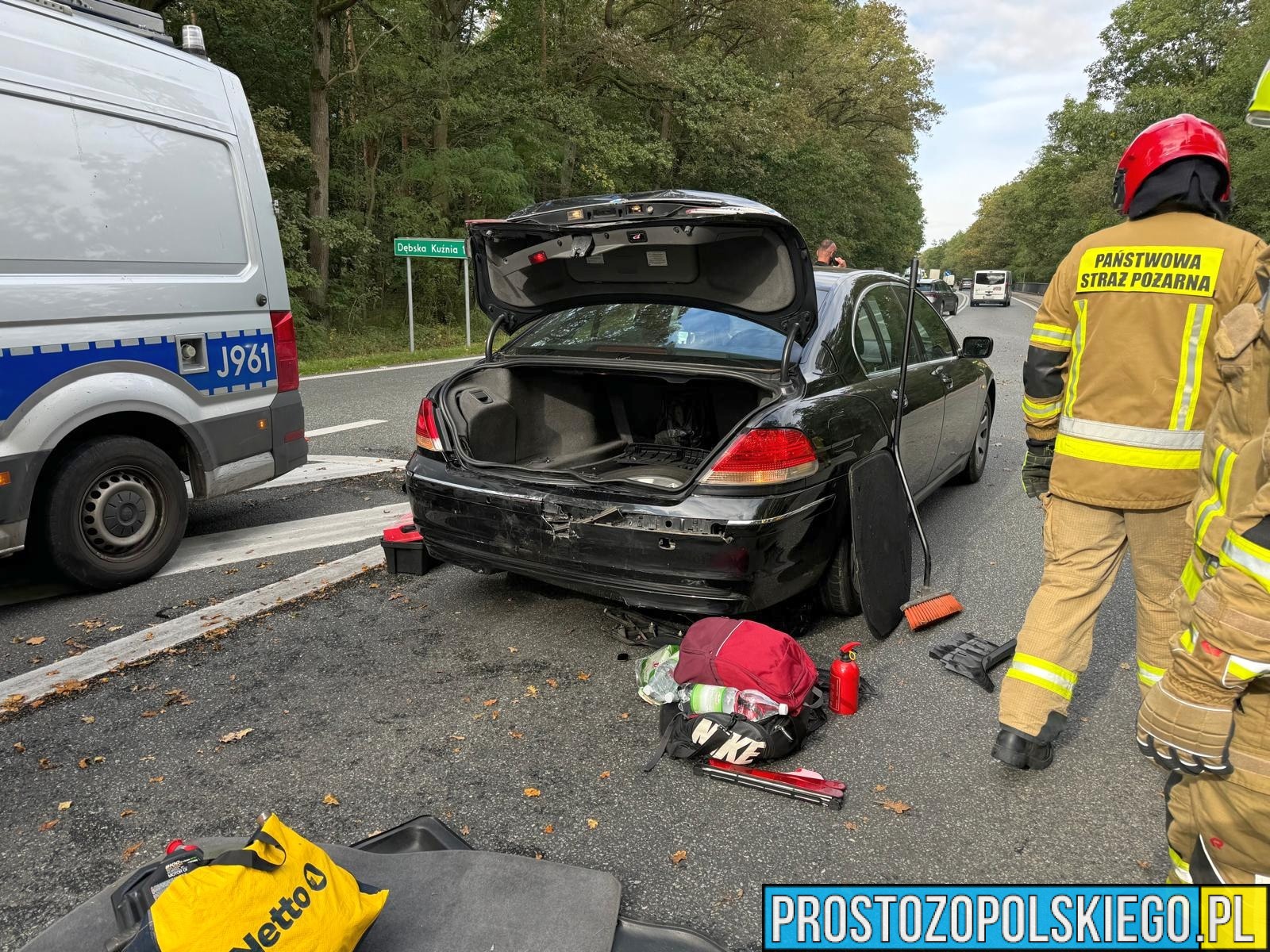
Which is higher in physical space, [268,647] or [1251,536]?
[1251,536]

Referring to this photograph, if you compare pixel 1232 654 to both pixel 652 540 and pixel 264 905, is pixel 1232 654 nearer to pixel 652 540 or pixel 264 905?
pixel 264 905

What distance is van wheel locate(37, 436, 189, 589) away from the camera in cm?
385

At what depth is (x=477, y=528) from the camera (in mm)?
3533

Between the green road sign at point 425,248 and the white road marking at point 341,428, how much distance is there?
23.2ft

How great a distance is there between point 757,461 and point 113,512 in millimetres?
3214

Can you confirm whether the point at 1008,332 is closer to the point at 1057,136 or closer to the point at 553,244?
the point at 553,244

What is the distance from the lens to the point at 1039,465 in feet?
9.48

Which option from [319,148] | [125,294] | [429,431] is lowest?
[429,431]

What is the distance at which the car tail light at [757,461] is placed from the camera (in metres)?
3.13

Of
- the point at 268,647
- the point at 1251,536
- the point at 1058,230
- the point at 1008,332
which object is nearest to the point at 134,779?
the point at 268,647

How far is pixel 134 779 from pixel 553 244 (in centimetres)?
260

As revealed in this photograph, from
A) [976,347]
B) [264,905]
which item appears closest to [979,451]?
[976,347]

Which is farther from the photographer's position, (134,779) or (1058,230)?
(1058,230)

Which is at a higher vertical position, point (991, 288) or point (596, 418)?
point (991, 288)
